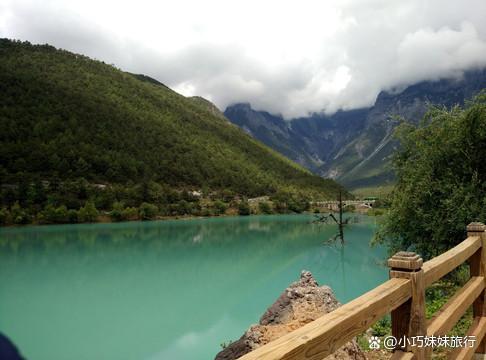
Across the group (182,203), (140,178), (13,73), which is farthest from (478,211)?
(13,73)

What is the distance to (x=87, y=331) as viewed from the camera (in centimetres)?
1584

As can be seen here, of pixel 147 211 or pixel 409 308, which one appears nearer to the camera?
pixel 409 308

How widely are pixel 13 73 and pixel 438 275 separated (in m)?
150

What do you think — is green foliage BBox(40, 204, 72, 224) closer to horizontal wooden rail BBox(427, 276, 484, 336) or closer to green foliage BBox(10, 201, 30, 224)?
green foliage BBox(10, 201, 30, 224)

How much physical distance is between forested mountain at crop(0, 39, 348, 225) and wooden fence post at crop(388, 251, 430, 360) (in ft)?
271

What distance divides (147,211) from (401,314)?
3323 inches

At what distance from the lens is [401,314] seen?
2498 mm

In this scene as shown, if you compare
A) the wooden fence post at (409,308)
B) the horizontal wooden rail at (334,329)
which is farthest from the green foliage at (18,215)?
the horizontal wooden rail at (334,329)

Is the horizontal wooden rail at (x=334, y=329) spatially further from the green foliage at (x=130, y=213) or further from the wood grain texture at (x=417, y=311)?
the green foliage at (x=130, y=213)

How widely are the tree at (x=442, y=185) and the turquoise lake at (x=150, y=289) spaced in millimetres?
7128

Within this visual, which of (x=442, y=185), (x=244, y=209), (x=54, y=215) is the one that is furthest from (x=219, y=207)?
(x=442, y=185)

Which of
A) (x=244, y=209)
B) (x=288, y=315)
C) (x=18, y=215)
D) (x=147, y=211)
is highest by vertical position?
(x=288, y=315)

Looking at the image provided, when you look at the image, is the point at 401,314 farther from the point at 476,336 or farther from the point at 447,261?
the point at 476,336

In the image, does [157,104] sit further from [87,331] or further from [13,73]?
[87,331]
